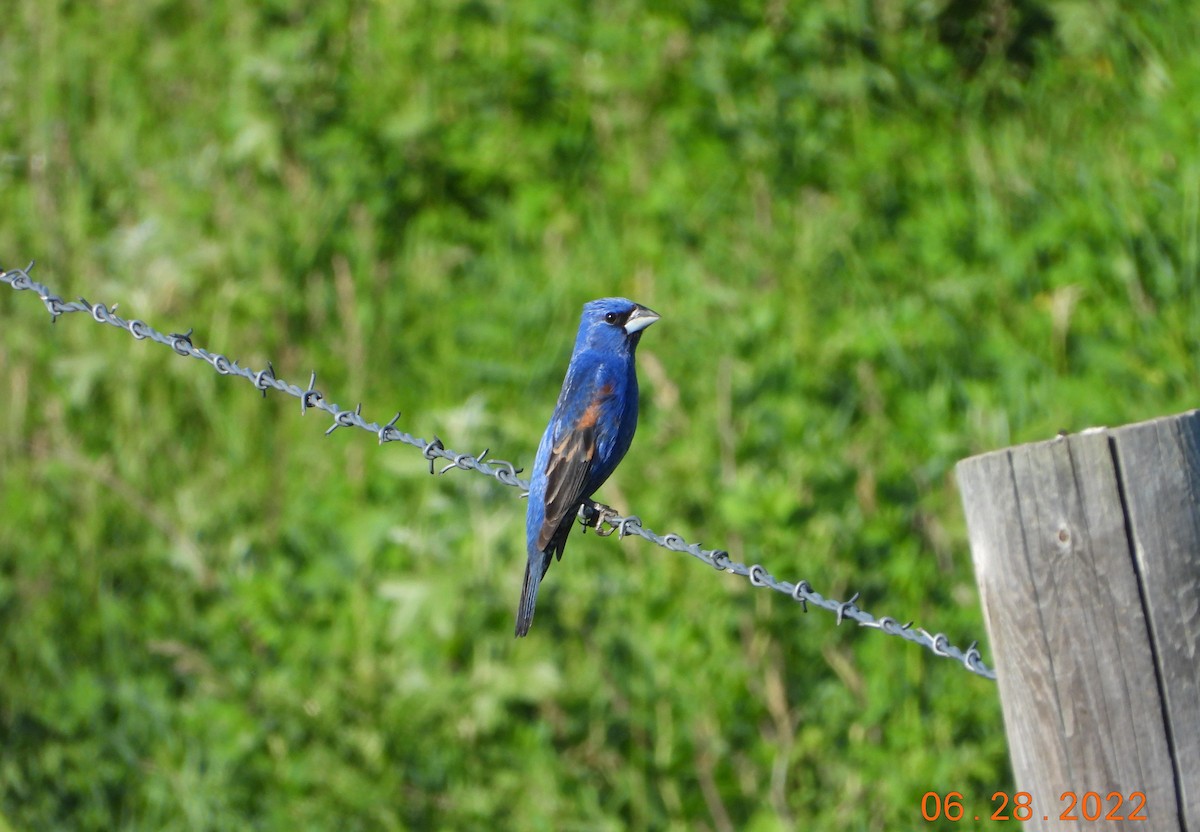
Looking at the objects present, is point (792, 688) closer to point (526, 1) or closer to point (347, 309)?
point (347, 309)

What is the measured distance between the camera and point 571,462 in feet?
10.8

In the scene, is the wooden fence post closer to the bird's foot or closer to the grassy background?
the bird's foot

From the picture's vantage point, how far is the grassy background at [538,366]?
4.09 meters

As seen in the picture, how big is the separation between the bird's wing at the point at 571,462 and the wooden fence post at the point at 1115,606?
1.44 metres

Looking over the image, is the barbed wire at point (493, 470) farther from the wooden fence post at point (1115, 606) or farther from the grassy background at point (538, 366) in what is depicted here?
the grassy background at point (538, 366)

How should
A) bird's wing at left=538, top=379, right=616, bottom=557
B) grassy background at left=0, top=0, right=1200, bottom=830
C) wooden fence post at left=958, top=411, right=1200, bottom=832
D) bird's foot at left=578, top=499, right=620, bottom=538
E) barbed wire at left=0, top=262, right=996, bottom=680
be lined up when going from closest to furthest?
wooden fence post at left=958, top=411, right=1200, bottom=832, barbed wire at left=0, top=262, right=996, bottom=680, bird's wing at left=538, top=379, right=616, bottom=557, bird's foot at left=578, top=499, right=620, bottom=538, grassy background at left=0, top=0, right=1200, bottom=830

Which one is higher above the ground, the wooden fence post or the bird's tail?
the bird's tail

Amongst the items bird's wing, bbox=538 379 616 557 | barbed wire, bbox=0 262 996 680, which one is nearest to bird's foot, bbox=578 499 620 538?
bird's wing, bbox=538 379 616 557

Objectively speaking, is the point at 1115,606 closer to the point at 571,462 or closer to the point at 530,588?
the point at 571,462

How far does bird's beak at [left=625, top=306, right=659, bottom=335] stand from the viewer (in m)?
3.55

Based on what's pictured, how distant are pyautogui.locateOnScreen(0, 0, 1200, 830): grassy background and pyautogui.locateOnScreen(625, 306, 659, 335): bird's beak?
2.13 feet

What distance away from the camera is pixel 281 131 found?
20.5 ft

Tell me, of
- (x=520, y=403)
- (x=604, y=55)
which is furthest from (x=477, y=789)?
(x=604, y=55)

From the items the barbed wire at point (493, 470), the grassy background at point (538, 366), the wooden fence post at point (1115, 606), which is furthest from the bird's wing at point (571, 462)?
the wooden fence post at point (1115, 606)
